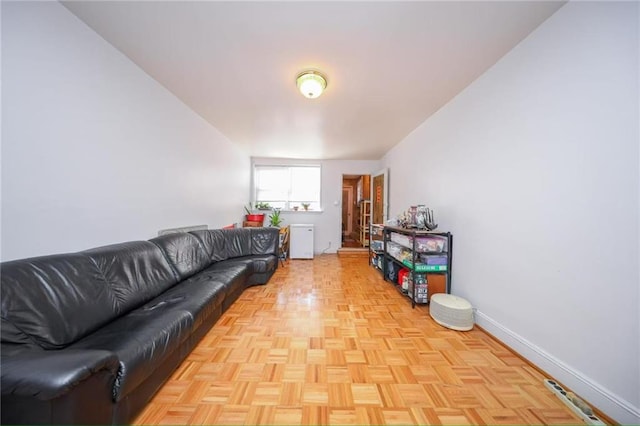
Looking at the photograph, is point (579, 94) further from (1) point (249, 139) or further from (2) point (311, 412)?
(1) point (249, 139)

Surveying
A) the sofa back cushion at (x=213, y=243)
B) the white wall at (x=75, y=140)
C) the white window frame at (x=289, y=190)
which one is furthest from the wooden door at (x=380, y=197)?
the white wall at (x=75, y=140)

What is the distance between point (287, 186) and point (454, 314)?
4.41 meters

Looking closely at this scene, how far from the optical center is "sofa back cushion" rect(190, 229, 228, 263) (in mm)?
2771

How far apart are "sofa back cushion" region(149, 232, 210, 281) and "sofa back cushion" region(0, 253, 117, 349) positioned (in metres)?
0.71

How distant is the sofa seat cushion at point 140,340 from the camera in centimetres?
98

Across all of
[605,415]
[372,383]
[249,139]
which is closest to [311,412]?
[372,383]

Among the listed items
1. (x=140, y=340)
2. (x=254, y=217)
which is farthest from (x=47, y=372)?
(x=254, y=217)

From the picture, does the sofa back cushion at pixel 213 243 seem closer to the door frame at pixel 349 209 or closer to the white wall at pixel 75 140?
the white wall at pixel 75 140

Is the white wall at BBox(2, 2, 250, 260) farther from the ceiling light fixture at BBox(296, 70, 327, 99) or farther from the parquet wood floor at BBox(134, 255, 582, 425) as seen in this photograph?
the ceiling light fixture at BBox(296, 70, 327, 99)

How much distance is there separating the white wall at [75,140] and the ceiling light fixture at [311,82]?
1.61 meters

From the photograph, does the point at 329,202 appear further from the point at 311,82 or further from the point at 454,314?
the point at 454,314

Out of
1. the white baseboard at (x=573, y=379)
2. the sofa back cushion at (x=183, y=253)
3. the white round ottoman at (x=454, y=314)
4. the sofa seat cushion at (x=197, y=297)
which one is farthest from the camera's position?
the sofa back cushion at (x=183, y=253)

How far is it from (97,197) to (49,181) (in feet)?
1.04

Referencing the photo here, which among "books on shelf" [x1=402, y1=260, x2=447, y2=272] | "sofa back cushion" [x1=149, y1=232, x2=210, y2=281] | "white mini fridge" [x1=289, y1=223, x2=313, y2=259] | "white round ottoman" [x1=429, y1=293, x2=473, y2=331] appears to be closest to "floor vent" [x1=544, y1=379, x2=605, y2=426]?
"white round ottoman" [x1=429, y1=293, x2=473, y2=331]
